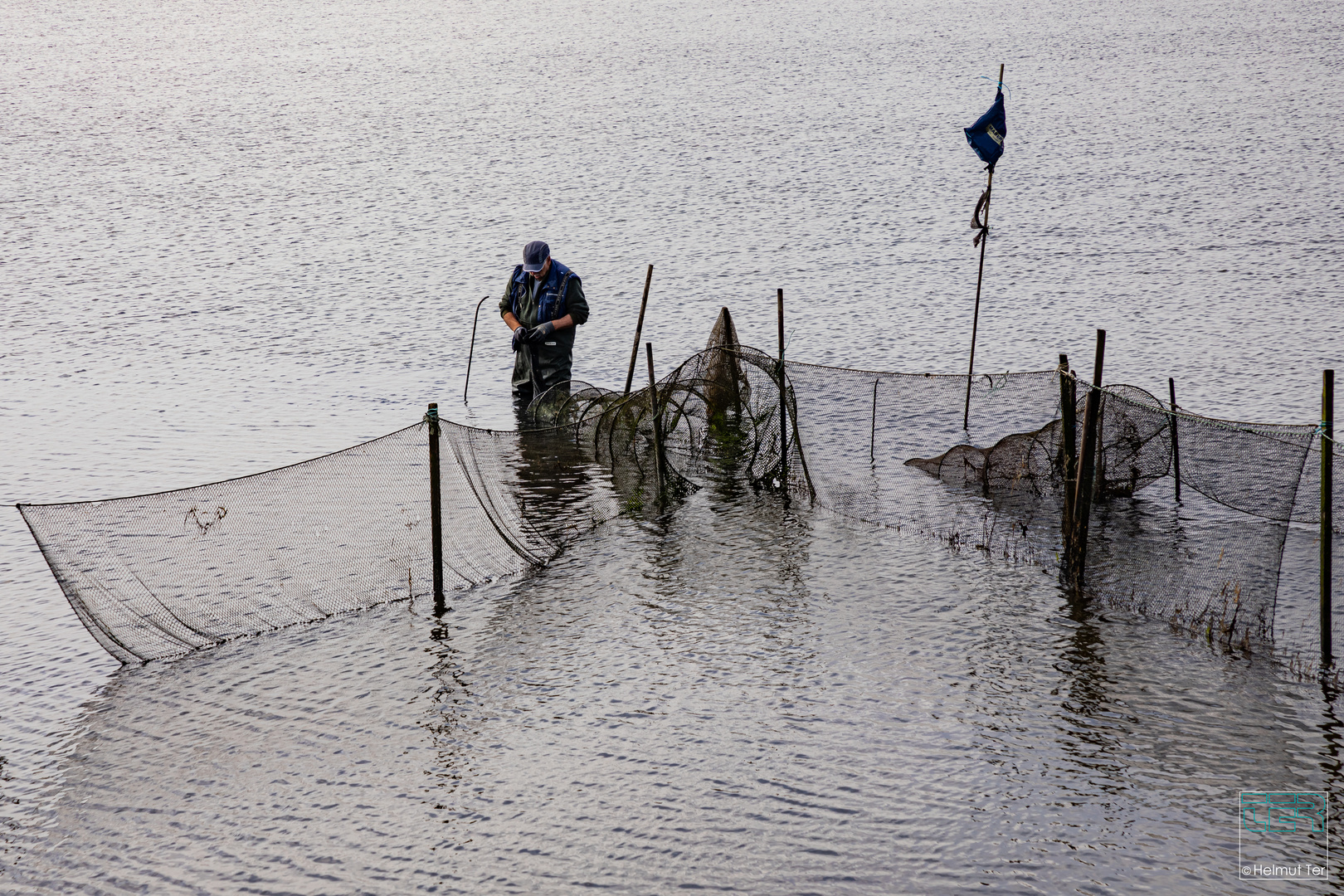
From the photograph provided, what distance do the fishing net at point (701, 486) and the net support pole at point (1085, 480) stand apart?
5.9 inches

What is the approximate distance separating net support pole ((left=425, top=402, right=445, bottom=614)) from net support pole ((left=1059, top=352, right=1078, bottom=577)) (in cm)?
412

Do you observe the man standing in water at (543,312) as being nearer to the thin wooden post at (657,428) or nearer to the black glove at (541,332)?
the black glove at (541,332)

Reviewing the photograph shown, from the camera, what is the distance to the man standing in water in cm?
1209

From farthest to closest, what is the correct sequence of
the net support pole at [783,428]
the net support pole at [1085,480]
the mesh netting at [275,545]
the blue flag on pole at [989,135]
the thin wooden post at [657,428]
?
the blue flag on pole at [989,135] < the net support pole at [783,428] < the thin wooden post at [657,428] < the net support pole at [1085,480] < the mesh netting at [275,545]

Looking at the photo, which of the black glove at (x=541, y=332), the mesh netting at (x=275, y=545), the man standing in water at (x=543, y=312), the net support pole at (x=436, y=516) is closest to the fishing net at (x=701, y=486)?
the mesh netting at (x=275, y=545)

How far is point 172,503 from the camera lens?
758 centimetres

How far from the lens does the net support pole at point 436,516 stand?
314 inches

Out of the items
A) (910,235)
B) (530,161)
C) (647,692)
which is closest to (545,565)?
(647,692)

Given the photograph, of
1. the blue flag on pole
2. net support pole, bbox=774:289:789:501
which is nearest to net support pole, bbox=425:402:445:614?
net support pole, bbox=774:289:789:501

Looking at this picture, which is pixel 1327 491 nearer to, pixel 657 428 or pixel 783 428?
pixel 783 428

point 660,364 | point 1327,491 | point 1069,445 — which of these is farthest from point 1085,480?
point 660,364

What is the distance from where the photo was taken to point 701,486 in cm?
1086

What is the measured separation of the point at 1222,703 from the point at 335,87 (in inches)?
1526

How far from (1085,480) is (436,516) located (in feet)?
13.9
